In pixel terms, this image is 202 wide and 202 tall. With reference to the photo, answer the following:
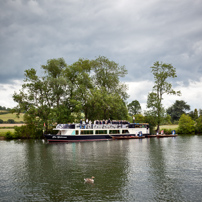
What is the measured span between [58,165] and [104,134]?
4324cm

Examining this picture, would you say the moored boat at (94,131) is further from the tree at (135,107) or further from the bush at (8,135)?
the tree at (135,107)

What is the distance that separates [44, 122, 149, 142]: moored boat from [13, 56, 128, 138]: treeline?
22.5 feet

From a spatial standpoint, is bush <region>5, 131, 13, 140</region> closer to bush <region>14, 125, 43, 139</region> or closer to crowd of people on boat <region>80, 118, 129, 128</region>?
bush <region>14, 125, 43, 139</region>

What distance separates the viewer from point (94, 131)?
232ft

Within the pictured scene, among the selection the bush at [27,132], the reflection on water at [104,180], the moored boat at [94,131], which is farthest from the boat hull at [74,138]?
the reflection on water at [104,180]

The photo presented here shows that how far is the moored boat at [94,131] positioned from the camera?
2525 inches

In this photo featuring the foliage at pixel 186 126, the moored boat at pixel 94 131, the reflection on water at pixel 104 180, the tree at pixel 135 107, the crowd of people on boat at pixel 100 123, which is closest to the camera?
the reflection on water at pixel 104 180

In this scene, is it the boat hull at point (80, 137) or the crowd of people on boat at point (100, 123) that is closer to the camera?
the boat hull at point (80, 137)

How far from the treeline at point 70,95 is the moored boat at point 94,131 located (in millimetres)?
6865

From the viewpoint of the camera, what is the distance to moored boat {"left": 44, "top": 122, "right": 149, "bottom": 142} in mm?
64125

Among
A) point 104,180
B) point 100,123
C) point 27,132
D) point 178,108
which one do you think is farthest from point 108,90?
point 178,108

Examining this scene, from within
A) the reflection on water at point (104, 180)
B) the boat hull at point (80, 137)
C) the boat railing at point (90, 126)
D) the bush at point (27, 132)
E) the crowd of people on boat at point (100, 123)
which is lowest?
the reflection on water at point (104, 180)

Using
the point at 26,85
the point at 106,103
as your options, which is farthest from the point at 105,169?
the point at 26,85

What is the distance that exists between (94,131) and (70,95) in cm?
1846
